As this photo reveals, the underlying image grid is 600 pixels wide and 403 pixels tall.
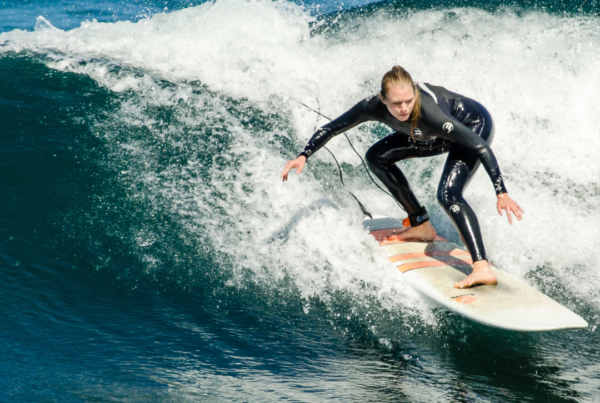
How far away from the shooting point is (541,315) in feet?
11.9

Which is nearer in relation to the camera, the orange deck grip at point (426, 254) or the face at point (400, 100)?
the face at point (400, 100)

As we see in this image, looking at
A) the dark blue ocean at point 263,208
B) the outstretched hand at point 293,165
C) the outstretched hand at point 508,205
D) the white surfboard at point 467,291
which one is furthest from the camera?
the outstretched hand at point 293,165

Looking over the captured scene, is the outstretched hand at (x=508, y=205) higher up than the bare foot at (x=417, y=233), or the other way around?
the outstretched hand at (x=508, y=205)

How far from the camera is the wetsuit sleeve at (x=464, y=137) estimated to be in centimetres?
393

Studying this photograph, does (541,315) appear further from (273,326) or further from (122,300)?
(122,300)

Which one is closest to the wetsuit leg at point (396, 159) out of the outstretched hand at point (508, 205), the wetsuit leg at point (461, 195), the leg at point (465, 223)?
the wetsuit leg at point (461, 195)

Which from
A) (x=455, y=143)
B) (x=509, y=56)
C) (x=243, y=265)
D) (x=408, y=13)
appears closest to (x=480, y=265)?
(x=455, y=143)

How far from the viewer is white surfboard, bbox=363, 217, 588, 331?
3568 millimetres

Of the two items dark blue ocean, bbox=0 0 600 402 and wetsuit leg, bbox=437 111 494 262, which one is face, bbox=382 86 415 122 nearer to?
wetsuit leg, bbox=437 111 494 262

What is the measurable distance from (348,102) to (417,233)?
10.3 feet

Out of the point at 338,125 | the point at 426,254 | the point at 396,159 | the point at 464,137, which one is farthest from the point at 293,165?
the point at 426,254

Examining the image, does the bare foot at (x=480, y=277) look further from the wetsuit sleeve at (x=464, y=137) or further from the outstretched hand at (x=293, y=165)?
the outstretched hand at (x=293, y=165)

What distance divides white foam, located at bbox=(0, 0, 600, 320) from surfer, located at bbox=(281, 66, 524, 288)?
64cm

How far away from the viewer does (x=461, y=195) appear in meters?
4.18
